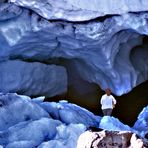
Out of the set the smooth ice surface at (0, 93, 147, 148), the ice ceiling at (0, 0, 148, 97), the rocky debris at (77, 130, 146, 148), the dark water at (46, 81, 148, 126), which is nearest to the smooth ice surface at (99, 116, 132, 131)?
the smooth ice surface at (0, 93, 147, 148)

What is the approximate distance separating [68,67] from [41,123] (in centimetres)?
228

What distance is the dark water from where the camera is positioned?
17.5 ft

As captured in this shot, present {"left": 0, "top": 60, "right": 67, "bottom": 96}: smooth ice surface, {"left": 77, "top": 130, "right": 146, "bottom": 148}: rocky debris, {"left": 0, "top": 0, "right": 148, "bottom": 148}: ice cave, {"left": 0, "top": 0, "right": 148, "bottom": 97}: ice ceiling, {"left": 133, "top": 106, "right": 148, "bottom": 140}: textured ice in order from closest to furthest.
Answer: {"left": 77, "top": 130, "right": 146, "bottom": 148}: rocky debris
{"left": 0, "top": 0, "right": 148, "bottom": 148}: ice cave
{"left": 0, "top": 0, "right": 148, "bottom": 97}: ice ceiling
{"left": 133, "top": 106, "right": 148, "bottom": 140}: textured ice
{"left": 0, "top": 60, "right": 67, "bottom": 96}: smooth ice surface

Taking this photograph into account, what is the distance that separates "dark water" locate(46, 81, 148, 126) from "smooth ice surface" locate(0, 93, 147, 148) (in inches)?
45.8

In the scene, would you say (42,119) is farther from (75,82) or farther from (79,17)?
(75,82)

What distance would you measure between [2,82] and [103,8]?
65.9 inches

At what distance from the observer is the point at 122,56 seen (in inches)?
206

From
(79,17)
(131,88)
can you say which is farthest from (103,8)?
(131,88)

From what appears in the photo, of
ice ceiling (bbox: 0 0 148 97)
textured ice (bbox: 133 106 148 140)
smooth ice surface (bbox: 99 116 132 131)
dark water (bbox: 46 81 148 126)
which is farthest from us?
dark water (bbox: 46 81 148 126)

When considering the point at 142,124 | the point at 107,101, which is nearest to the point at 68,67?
the point at 107,101

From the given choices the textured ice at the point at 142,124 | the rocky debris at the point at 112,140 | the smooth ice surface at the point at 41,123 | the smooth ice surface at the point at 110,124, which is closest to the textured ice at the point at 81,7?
the smooth ice surface at the point at 41,123

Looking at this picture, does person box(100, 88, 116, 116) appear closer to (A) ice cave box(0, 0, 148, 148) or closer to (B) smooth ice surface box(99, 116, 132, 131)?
(A) ice cave box(0, 0, 148, 148)

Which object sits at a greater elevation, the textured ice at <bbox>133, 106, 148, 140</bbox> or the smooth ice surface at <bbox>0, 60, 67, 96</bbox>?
the smooth ice surface at <bbox>0, 60, 67, 96</bbox>

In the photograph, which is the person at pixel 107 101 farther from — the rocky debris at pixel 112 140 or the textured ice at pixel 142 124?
the rocky debris at pixel 112 140
